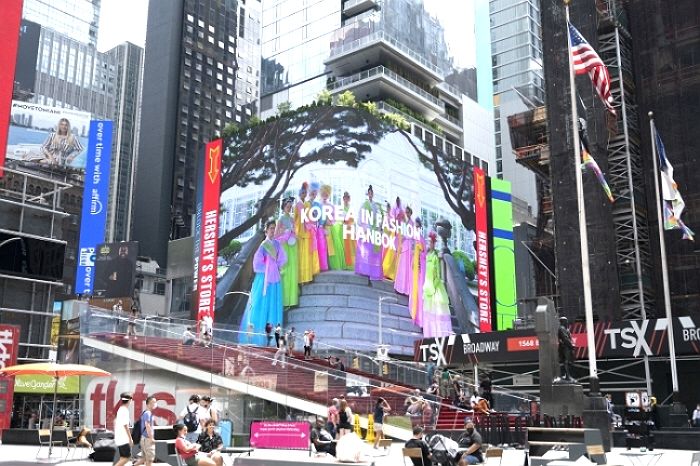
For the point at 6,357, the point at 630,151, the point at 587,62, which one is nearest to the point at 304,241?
the point at 630,151

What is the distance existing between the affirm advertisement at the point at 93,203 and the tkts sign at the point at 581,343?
4651 cm

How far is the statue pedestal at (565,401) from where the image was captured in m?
23.6

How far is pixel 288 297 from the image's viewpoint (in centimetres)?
6391

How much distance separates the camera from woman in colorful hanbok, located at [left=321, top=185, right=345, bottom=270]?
63.7 meters

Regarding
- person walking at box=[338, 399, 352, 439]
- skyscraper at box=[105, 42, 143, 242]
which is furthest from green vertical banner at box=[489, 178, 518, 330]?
skyscraper at box=[105, 42, 143, 242]

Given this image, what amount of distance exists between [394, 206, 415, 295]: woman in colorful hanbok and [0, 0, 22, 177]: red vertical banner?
4246cm

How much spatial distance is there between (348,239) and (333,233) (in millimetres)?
1376

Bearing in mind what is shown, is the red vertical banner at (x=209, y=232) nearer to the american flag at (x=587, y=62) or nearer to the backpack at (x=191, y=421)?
the american flag at (x=587, y=62)

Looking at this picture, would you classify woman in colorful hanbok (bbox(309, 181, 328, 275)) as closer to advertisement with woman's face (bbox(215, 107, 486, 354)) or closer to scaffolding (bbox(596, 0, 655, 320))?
advertisement with woman's face (bbox(215, 107, 486, 354))

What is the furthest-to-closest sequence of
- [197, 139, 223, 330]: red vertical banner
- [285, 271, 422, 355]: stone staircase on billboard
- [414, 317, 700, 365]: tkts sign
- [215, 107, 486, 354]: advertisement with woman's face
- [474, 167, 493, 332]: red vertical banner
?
[474, 167, 493, 332]: red vertical banner < [197, 139, 223, 330]: red vertical banner < [215, 107, 486, 354]: advertisement with woman's face < [285, 271, 422, 355]: stone staircase on billboard < [414, 317, 700, 365]: tkts sign

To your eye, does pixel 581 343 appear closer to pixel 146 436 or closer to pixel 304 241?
pixel 146 436

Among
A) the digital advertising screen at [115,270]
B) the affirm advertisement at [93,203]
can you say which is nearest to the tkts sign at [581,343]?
the digital advertising screen at [115,270]

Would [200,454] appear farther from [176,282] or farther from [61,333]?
[176,282]

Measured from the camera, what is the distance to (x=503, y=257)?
8375 cm
